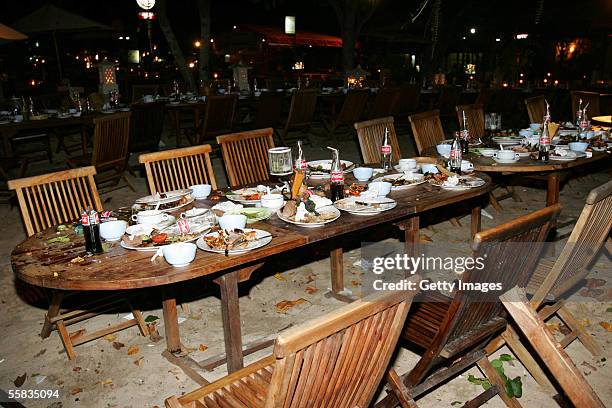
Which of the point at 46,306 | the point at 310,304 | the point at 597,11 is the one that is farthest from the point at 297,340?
the point at 597,11

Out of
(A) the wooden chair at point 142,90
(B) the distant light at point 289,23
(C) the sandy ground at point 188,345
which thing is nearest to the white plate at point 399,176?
(C) the sandy ground at point 188,345

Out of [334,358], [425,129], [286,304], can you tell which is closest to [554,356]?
[334,358]

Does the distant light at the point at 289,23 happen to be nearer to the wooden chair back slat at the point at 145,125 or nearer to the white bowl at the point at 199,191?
the wooden chair back slat at the point at 145,125

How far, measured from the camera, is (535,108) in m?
6.15

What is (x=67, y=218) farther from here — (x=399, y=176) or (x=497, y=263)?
(x=497, y=263)

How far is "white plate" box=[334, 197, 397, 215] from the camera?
249cm

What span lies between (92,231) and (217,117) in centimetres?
→ 468

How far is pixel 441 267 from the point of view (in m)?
4.01

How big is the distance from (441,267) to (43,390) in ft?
8.96

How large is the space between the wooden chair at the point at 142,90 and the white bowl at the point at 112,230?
24.2 ft

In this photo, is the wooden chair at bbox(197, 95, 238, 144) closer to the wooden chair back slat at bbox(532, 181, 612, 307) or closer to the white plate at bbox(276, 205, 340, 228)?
the white plate at bbox(276, 205, 340, 228)

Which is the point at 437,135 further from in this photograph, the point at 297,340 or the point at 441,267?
the point at 297,340

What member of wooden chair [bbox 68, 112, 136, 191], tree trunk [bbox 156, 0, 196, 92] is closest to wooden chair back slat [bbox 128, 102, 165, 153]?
wooden chair [bbox 68, 112, 136, 191]

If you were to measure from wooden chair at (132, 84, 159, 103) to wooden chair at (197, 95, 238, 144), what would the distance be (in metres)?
3.02
